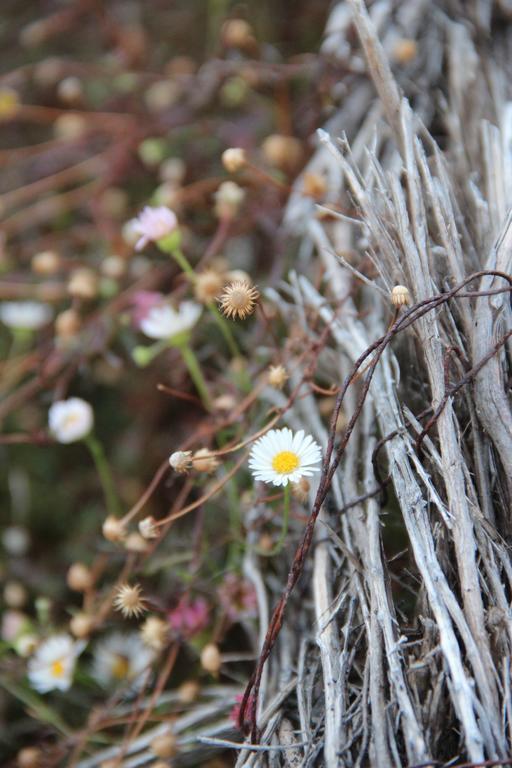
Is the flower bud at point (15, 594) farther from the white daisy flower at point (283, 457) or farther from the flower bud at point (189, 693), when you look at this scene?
the white daisy flower at point (283, 457)

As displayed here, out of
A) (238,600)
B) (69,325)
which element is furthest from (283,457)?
(69,325)

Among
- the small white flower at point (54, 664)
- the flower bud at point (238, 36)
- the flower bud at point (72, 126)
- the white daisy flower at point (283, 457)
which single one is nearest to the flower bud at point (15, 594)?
the small white flower at point (54, 664)

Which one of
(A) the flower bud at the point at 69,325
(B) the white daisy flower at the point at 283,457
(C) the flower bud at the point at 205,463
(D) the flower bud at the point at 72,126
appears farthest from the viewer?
(D) the flower bud at the point at 72,126

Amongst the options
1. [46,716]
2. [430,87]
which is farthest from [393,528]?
[430,87]

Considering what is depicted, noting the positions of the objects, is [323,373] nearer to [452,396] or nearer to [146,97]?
[452,396]

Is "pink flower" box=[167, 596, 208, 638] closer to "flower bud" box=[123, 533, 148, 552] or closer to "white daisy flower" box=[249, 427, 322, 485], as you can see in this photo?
"flower bud" box=[123, 533, 148, 552]

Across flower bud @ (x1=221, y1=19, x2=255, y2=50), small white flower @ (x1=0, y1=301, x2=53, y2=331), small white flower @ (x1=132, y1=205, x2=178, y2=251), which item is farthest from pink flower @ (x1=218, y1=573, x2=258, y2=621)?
flower bud @ (x1=221, y1=19, x2=255, y2=50)
